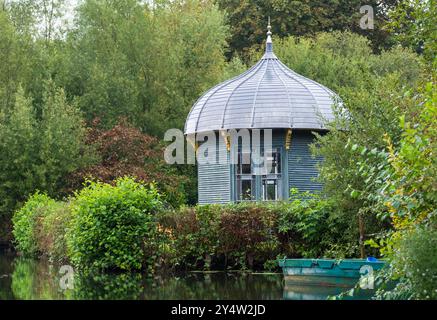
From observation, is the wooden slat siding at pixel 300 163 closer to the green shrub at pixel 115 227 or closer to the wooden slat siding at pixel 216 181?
the wooden slat siding at pixel 216 181

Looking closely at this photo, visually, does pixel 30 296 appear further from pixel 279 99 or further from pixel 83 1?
pixel 83 1

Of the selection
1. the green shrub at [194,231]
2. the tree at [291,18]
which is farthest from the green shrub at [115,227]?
the tree at [291,18]

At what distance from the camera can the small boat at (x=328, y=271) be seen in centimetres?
1744

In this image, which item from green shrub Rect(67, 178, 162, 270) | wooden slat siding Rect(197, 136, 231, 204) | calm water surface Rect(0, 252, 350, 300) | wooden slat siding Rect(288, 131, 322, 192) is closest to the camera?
calm water surface Rect(0, 252, 350, 300)

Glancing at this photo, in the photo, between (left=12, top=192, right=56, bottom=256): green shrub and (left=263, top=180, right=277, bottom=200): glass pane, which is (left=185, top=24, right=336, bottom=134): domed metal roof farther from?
(left=12, top=192, right=56, bottom=256): green shrub

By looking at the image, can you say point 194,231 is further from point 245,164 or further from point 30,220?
point 30,220

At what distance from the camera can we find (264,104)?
31.1 m

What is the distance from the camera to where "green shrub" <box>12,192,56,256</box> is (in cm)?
3105

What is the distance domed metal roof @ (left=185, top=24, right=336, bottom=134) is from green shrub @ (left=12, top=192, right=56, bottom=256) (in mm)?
5880

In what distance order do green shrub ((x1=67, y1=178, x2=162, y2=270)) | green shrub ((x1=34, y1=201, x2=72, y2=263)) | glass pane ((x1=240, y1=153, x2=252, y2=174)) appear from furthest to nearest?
glass pane ((x1=240, y1=153, x2=252, y2=174)) → green shrub ((x1=34, y1=201, x2=72, y2=263)) → green shrub ((x1=67, y1=178, x2=162, y2=270))

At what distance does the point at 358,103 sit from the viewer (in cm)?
2117

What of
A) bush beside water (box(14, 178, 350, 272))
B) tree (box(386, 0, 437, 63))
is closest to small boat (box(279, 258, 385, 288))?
bush beside water (box(14, 178, 350, 272))

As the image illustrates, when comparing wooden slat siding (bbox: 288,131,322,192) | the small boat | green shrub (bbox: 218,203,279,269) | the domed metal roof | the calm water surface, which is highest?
the domed metal roof

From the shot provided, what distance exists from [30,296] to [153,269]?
6102 millimetres
